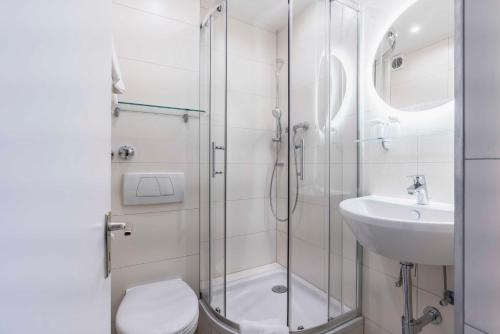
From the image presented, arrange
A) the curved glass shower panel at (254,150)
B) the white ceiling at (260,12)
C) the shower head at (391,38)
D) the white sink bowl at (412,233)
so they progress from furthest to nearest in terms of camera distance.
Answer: the curved glass shower panel at (254,150) < the white ceiling at (260,12) < the shower head at (391,38) < the white sink bowl at (412,233)

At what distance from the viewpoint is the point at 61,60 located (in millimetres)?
306

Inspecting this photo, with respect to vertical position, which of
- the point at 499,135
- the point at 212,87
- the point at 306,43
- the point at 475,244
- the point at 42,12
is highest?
the point at 306,43

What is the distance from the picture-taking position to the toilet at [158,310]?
107cm

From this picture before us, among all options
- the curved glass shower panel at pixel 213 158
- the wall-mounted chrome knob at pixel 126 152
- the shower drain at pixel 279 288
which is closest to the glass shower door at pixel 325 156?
the shower drain at pixel 279 288

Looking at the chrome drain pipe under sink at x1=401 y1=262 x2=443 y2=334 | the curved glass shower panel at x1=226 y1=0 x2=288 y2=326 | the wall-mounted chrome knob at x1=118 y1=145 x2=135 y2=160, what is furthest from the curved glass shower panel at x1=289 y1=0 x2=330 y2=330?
the wall-mounted chrome knob at x1=118 y1=145 x2=135 y2=160

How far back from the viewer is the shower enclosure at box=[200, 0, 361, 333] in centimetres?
140

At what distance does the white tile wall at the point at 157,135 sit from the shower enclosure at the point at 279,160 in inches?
3.9

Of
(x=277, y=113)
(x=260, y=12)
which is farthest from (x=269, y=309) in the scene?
(x=260, y=12)

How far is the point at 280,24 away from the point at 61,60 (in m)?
1.69

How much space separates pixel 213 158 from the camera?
1.59 metres

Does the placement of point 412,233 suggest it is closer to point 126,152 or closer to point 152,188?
point 152,188

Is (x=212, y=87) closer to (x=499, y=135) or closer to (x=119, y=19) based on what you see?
(x=119, y=19)

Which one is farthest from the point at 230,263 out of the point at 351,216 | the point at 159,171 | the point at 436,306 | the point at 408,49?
the point at 408,49

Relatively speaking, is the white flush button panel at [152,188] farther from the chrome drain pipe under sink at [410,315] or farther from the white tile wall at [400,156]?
the chrome drain pipe under sink at [410,315]
